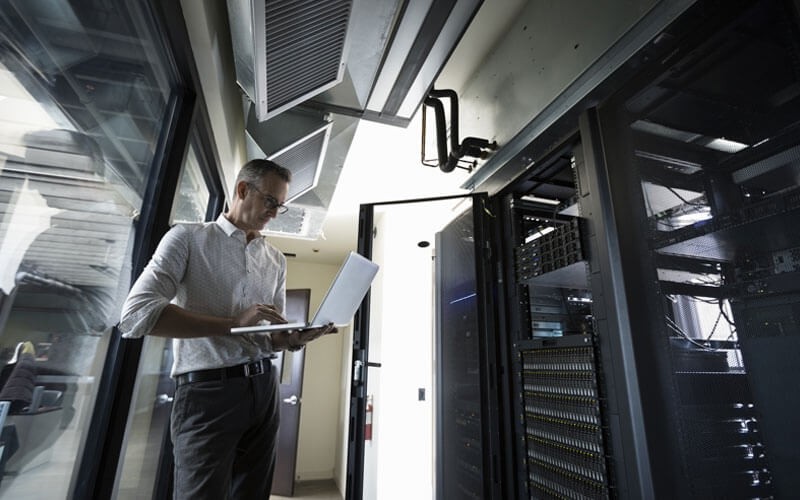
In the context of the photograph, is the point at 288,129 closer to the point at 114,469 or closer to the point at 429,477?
the point at 114,469

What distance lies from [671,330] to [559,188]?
0.86 m

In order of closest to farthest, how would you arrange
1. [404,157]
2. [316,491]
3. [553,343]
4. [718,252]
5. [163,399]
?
[718,252] → [553,343] → [163,399] → [404,157] → [316,491]

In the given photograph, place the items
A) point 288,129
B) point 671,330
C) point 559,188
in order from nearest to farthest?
point 671,330 < point 559,188 < point 288,129

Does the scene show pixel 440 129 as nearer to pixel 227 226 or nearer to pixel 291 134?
pixel 291 134

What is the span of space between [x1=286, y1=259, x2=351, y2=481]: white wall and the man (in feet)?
11.8

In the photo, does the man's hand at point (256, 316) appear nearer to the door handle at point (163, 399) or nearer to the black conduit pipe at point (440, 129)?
the door handle at point (163, 399)

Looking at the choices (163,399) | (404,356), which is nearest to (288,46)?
(163,399)

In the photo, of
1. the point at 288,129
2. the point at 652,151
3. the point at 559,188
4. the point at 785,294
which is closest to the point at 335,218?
the point at 288,129

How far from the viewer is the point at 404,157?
271cm

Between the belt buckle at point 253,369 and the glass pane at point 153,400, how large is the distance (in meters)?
0.49

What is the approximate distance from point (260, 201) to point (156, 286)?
1.26 feet

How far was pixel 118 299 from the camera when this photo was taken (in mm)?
1016

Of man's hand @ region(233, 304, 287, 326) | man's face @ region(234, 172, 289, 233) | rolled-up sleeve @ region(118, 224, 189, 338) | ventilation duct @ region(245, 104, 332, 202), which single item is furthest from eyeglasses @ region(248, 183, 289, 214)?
ventilation duct @ region(245, 104, 332, 202)

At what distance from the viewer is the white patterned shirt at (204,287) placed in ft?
2.63
